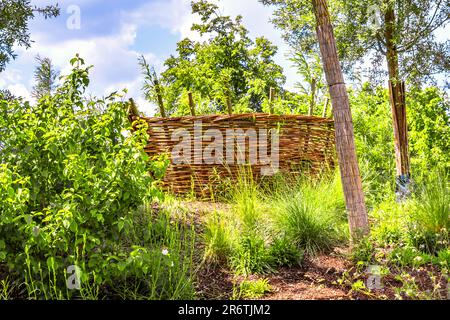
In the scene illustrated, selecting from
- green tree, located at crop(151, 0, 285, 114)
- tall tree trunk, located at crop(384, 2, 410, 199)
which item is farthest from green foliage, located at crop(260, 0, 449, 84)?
green tree, located at crop(151, 0, 285, 114)

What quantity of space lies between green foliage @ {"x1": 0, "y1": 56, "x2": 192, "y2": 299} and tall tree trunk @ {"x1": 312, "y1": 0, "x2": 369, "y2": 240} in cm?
151

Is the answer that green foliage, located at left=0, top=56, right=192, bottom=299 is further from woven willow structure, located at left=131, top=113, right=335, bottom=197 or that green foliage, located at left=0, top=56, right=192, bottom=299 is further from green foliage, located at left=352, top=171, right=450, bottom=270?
woven willow structure, located at left=131, top=113, right=335, bottom=197

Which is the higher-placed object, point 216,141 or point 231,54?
point 231,54

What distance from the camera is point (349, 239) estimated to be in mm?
4391

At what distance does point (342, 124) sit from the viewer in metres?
4.14

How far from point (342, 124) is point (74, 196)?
7.09 ft

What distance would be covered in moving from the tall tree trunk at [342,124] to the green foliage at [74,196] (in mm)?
1511

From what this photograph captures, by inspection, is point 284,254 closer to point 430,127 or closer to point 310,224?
point 310,224

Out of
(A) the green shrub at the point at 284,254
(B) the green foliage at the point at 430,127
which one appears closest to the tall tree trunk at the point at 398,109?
(B) the green foliage at the point at 430,127

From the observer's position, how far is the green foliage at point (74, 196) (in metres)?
3.18

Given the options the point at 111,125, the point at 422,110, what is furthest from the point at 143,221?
the point at 422,110

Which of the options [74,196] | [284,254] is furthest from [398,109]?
[74,196]

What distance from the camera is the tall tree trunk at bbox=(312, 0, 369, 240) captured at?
4.13m
